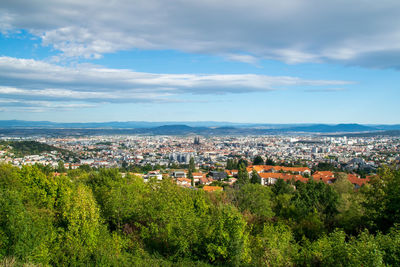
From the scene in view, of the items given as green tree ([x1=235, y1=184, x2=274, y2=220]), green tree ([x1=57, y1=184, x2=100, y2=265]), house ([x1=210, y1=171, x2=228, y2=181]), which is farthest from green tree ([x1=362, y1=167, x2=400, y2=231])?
house ([x1=210, y1=171, x2=228, y2=181])

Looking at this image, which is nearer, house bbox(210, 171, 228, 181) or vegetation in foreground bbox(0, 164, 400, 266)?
vegetation in foreground bbox(0, 164, 400, 266)

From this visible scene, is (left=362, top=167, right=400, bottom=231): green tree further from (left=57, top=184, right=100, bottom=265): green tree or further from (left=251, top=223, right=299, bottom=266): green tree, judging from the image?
(left=57, top=184, right=100, bottom=265): green tree

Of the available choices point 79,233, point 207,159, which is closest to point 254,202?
point 79,233

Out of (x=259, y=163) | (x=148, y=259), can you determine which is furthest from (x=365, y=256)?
(x=259, y=163)

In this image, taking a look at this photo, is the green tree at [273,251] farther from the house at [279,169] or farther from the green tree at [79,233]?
the house at [279,169]

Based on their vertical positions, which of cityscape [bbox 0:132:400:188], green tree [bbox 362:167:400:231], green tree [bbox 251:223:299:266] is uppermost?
green tree [bbox 362:167:400:231]

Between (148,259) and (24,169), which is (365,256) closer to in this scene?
(148,259)

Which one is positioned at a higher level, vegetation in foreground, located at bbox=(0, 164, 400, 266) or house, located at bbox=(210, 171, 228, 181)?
vegetation in foreground, located at bbox=(0, 164, 400, 266)

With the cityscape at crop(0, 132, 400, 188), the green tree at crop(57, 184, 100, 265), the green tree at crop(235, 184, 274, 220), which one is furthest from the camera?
the cityscape at crop(0, 132, 400, 188)
